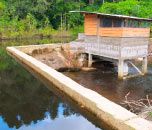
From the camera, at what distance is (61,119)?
6418 mm

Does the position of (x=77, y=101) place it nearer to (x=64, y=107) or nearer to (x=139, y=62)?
(x=64, y=107)

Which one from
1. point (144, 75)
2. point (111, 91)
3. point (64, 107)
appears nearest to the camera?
point (64, 107)

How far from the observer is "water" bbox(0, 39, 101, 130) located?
19.7ft

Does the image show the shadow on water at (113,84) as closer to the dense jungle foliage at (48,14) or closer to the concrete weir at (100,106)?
the concrete weir at (100,106)

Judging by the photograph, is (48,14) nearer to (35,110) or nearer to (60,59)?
(60,59)

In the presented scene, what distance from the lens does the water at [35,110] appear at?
236 inches

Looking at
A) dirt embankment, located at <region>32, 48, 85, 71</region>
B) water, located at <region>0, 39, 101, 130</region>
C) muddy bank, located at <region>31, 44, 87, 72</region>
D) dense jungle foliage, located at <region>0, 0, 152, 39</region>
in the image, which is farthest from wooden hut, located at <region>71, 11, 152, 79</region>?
dense jungle foliage, located at <region>0, 0, 152, 39</region>

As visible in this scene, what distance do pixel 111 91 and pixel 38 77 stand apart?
451cm

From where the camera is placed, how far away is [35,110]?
6.99 meters

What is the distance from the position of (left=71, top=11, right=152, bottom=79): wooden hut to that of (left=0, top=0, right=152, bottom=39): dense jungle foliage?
20339 millimetres

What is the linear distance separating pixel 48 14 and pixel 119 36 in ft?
124

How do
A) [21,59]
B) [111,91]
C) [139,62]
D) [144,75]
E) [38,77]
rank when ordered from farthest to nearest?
1. [139,62]
2. [21,59]
3. [144,75]
4. [38,77]
5. [111,91]

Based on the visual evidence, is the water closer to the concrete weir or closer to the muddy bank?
the concrete weir

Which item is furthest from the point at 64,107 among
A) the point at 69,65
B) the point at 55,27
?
the point at 55,27
